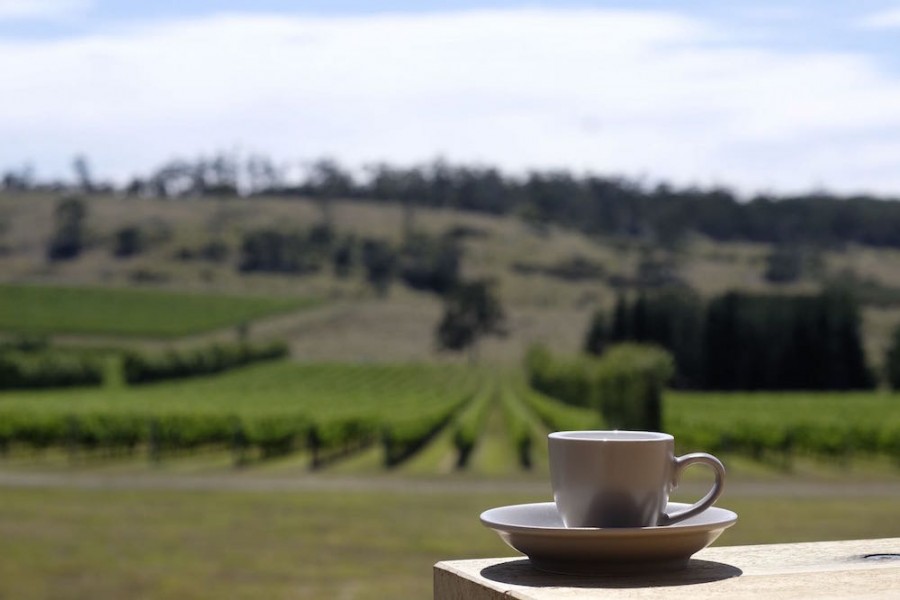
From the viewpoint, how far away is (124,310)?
7969 cm

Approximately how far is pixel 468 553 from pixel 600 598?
15859mm

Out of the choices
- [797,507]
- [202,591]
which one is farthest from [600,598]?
[797,507]

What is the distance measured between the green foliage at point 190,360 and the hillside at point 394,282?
8.50m

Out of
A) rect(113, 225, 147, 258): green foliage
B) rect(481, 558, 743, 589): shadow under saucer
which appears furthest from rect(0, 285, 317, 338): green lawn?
rect(481, 558, 743, 589): shadow under saucer

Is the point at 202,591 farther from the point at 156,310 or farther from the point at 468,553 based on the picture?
the point at 156,310

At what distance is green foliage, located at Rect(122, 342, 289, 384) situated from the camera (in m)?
57.6

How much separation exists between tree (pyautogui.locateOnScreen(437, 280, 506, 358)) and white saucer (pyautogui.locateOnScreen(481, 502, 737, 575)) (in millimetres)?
76595

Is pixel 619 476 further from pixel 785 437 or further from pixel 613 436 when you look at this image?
pixel 785 437

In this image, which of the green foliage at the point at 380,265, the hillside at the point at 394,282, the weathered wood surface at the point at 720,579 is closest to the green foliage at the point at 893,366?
the hillside at the point at 394,282

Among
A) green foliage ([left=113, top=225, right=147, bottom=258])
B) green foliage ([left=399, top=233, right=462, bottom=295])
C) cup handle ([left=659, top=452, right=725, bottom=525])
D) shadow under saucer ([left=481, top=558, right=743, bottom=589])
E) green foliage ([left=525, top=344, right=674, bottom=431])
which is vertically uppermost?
green foliage ([left=113, top=225, right=147, bottom=258])

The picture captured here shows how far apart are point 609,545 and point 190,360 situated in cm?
6113

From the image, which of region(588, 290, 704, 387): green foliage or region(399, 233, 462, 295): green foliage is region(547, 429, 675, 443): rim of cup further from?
region(399, 233, 462, 295): green foliage

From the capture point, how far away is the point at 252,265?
100188 mm

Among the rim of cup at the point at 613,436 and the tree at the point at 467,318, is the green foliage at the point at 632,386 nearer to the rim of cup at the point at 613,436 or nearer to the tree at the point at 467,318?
the rim of cup at the point at 613,436
